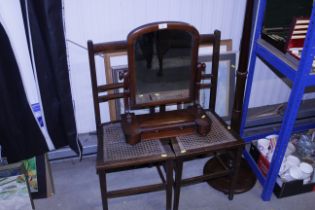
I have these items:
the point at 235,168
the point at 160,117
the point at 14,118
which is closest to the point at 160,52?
the point at 160,117

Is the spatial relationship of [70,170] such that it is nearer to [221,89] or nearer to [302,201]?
[221,89]

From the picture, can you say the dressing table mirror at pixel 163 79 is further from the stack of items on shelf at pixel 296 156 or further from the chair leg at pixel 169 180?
the stack of items on shelf at pixel 296 156

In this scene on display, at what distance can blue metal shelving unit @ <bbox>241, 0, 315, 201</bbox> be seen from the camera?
1310 millimetres

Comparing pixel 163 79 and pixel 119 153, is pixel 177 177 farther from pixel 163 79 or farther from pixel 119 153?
pixel 163 79

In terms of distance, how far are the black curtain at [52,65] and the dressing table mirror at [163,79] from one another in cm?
38

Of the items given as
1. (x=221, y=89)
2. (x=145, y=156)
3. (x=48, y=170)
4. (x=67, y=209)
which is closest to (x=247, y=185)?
(x=221, y=89)

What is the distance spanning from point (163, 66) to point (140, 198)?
81 cm

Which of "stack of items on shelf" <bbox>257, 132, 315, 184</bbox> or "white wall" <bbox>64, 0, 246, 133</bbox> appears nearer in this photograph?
"white wall" <bbox>64, 0, 246, 133</bbox>

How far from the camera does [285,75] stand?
1494 millimetres

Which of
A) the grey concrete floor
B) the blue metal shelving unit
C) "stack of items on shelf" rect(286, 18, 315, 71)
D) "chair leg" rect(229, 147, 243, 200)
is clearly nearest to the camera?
the blue metal shelving unit

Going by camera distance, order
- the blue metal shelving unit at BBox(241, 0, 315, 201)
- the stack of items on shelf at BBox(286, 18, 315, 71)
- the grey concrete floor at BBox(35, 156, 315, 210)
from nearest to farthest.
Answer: the blue metal shelving unit at BBox(241, 0, 315, 201) < the stack of items on shelf at BBox(286, 18, 315, 71) < the grey concrete floor at BBox(35, 156, 315, 210)

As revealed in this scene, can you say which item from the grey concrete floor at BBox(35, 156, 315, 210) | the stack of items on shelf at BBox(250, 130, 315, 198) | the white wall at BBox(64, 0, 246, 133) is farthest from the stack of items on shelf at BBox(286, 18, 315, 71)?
the grey concrete floor at BBox(35, 156, 315, 210)

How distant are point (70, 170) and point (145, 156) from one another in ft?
2.55

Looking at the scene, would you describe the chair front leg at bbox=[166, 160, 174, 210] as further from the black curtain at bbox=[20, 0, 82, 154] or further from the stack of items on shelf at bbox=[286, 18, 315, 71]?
the stack of items on shelf at bbox=[286, 18, 315, 71]
